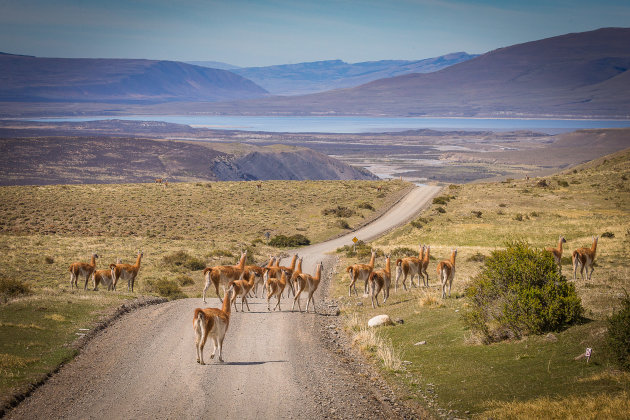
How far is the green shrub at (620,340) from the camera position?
412 inches

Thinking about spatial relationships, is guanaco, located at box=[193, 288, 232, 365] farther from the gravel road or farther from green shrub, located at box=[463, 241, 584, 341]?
green shrub, located at box=[463, 241, 584, 341]

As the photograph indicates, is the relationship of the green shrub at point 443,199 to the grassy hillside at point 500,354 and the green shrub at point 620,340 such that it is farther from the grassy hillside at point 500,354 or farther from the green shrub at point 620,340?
the green shrub at point 620,340

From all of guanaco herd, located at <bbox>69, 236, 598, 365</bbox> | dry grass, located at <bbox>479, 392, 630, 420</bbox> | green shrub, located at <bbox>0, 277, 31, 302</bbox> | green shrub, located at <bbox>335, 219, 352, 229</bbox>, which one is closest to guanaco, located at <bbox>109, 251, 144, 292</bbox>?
guanaco herd, located at <bbox>69, 236, 598, 365</bbox>

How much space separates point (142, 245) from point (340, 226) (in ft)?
69.4

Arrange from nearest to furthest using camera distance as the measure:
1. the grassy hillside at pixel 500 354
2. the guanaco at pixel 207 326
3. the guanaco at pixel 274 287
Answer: the grassy hillside at pixel 500 354 < the guanaco at pixel 207 326 < the guanaco at pixel 274 287

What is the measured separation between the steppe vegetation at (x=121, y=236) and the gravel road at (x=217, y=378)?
1074 mm

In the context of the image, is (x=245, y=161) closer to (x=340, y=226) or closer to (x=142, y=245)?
(x=340, y=226)

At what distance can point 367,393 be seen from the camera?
40.2ft

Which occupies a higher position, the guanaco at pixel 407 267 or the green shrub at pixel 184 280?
the guanaco at pixel 407 267

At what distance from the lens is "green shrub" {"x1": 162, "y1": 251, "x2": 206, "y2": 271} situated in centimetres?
3581

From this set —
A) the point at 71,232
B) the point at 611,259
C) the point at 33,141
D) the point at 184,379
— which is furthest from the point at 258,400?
the point at 33,141

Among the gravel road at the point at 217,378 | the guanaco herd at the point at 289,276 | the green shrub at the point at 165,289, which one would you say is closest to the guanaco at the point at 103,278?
the guanaco herd at the point at 289,276

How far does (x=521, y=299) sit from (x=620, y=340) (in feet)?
10.8

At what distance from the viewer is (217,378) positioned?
40.7ft
